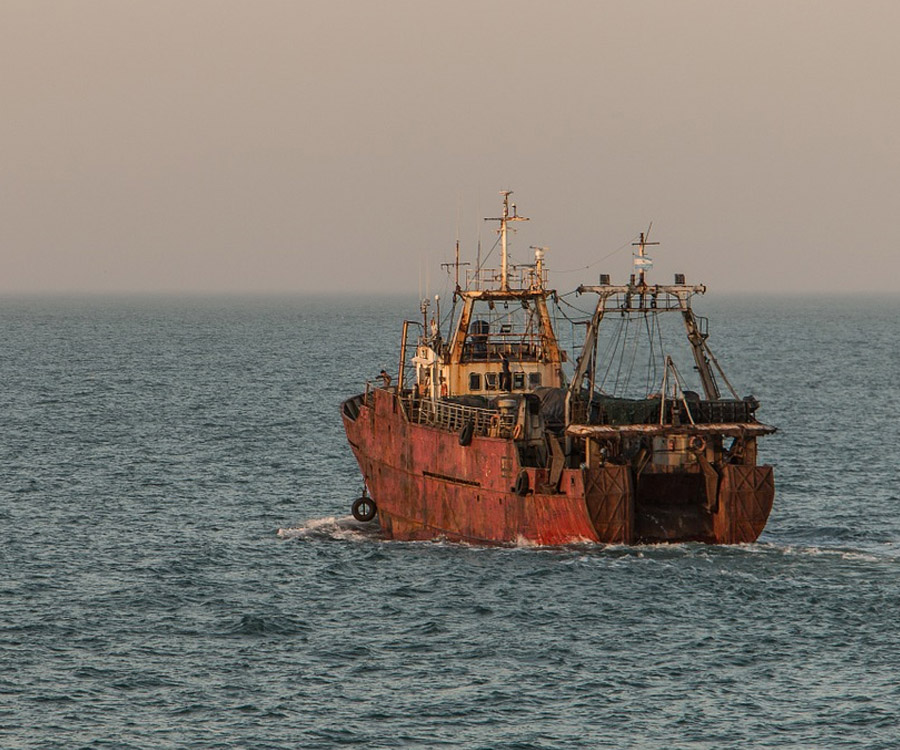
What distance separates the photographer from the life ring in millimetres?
47250

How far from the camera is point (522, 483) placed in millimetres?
47344

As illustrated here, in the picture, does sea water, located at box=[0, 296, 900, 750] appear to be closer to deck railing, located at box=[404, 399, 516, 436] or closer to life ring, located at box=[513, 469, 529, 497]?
life ring, located at box=[513, 469, 529, 497]

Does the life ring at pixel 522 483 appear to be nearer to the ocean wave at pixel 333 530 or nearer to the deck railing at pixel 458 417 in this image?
the deck railing at pixel 458 417

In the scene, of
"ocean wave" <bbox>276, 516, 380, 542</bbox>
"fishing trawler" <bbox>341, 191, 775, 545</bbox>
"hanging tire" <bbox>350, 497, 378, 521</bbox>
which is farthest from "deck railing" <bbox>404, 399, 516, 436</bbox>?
"ocean wave" <bbox>276, 516, 380, 542</bbox>

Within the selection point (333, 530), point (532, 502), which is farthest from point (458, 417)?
point (333, 530)

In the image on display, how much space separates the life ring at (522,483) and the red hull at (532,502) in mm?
134

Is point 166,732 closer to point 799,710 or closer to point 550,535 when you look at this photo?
point 799,710

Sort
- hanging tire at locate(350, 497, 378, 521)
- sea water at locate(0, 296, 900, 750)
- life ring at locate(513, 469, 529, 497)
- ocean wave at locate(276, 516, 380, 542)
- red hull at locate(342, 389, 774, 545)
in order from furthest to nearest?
hanging tire at locate(350, 497, 378, 521) → ocean wave at locate(276, 516, 380, 542) → life ring at locate(513, 469, 529, 497) → red hull at locate(342, 389, 774, 545) → sea water at locate(0, 296, 900, 750)

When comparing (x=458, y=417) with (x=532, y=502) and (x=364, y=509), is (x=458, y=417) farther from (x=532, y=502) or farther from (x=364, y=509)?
(x=364, y=509)

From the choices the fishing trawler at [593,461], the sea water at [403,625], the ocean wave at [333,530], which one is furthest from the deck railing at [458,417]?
the ocean wave at [333,530]

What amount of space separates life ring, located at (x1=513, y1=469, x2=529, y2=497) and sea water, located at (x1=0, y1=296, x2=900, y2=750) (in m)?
2.01

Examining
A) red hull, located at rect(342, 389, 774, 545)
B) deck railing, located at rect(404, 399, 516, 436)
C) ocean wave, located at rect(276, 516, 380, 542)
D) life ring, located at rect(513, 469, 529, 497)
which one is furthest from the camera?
ocean wave, located at rect(276, 516, 380, 542)

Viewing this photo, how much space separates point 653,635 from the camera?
130 feet

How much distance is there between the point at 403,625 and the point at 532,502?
8158mm
